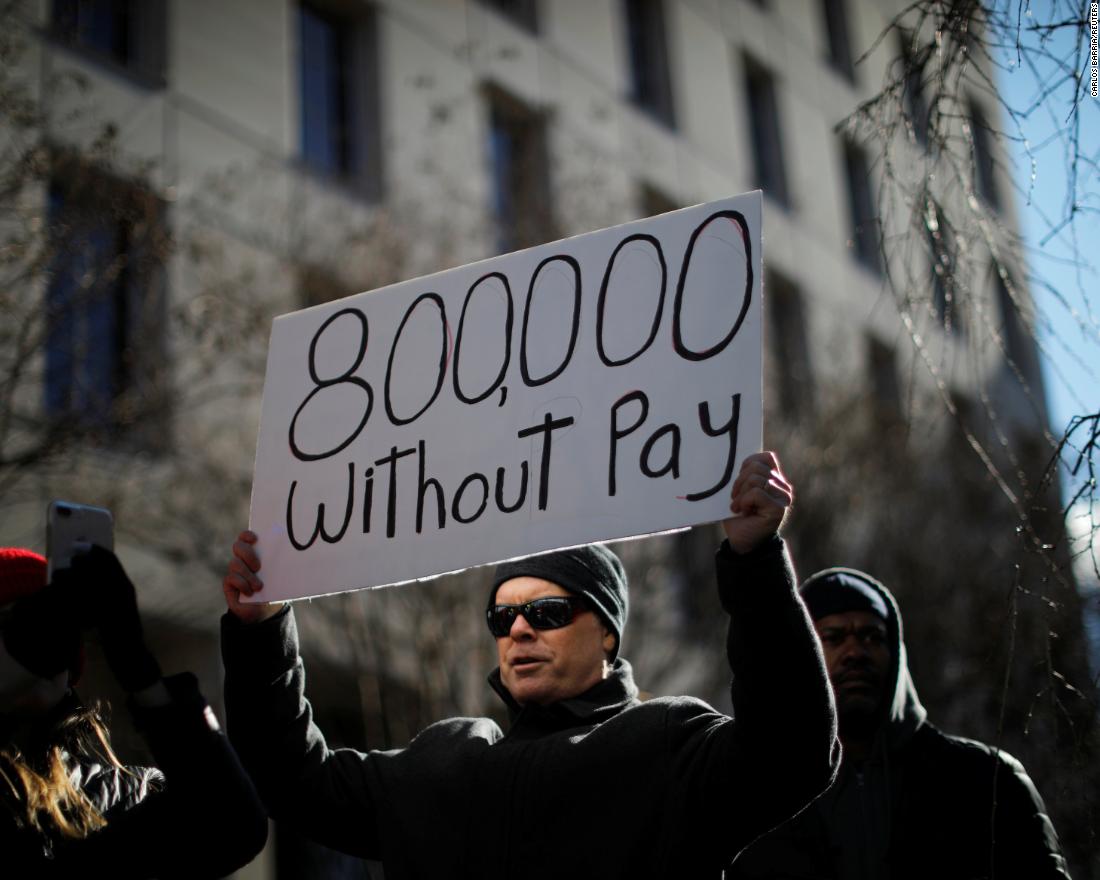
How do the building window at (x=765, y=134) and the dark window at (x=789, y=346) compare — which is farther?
the building window at (x=765, y=134)

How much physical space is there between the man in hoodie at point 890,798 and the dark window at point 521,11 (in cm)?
1277

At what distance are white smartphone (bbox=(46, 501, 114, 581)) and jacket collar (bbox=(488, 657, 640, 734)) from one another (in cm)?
97

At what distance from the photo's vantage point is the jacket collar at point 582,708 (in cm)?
297

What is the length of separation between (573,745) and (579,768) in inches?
2.4

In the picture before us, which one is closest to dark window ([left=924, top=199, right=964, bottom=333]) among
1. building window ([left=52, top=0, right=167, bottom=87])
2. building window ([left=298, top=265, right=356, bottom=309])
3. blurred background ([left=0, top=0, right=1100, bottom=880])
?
blurred background ([left=0, top=0, right=1100, bottom=880])

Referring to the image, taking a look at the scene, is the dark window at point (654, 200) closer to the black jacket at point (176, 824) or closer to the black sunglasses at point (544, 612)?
the black sunglasses at point (544, 612)

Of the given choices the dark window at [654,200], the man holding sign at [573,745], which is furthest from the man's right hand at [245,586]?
the dark window at [654,200]

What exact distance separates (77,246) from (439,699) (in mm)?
4166

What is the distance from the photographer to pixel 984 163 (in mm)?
3361

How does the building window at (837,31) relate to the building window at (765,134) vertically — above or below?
above

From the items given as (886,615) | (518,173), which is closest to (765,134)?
(518,173)

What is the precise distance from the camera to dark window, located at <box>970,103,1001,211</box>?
122 inches

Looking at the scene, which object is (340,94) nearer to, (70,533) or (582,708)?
(582,708)

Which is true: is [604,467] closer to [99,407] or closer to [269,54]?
[99,407]
